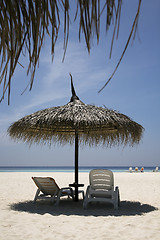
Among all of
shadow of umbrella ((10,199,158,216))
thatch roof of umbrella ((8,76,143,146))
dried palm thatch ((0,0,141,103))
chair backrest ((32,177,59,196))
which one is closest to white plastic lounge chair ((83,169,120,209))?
shadow of umbrella ((10,199,158,216))

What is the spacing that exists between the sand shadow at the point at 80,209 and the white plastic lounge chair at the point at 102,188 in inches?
8.5

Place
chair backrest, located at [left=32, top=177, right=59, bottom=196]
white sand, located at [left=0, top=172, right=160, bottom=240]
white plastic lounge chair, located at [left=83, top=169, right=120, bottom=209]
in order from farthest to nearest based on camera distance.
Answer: chair backrest, located at [left=32, top=177, right=59, bottom=196] < white plastic lounge chair, located at [left=83, top=169, right=120, bottom=209] < white sand, located at [left=0, top=172, right=160, bottom=240]

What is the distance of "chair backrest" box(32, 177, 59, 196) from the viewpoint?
534 centimetres

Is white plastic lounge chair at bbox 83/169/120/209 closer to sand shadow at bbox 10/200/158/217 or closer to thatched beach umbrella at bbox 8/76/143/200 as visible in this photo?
sand shadow at bbox 10/200/158/217

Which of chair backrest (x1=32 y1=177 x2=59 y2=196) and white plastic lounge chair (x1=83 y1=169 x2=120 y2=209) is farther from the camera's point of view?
chair backrest (x1=32 y1=177 x2=59 y2=196)

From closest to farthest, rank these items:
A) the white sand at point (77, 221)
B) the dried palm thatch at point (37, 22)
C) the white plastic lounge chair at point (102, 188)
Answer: the dried palm thatch at point (37, 22) → the white sand at point (77, 221) → the white plastic lounge chair at point (102, 188)

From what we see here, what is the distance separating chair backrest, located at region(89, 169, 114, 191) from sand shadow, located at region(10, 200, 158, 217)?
46 centimetres

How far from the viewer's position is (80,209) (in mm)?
5324

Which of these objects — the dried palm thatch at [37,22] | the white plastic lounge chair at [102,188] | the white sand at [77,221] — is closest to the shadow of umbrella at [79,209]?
the white sand at [77,221]

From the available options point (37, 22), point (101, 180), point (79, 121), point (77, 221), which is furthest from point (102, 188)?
point (37, 22)

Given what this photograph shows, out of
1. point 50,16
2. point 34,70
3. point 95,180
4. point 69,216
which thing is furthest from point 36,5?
point 95,180

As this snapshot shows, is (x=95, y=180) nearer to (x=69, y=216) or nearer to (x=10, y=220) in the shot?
(x=69, y=216)

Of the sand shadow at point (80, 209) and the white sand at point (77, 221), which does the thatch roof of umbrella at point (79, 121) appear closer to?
the sand shadow at point (80, 209)

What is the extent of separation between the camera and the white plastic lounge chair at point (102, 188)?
520 cm
